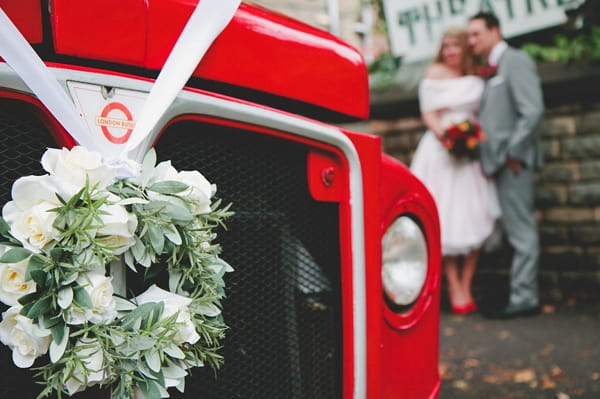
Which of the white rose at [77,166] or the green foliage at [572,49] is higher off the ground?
the green foliage at [572,49]

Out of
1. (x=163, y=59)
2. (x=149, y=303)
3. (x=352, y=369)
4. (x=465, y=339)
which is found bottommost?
(x=465, y=339)

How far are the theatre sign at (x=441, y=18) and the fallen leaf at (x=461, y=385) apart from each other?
2995mm

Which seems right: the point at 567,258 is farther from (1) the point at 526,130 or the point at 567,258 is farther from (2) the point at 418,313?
(2) the point at 418,313

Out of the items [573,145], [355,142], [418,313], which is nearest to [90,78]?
[355,142]

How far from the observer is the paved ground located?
2.81 m

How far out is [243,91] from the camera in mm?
1341

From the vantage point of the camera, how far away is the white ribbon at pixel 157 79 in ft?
3.30

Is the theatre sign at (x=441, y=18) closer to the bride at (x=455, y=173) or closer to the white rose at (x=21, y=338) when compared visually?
the bride at (x=455, y=173)

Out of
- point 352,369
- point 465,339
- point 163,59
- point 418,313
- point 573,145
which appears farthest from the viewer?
point 573,145

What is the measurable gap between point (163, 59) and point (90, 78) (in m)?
0.16

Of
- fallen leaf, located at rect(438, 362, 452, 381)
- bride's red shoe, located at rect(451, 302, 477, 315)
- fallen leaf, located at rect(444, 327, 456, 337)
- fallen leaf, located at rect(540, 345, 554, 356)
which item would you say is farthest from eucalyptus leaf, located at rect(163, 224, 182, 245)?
bride's red shoe, located at rect(451, 302, 477, 315)

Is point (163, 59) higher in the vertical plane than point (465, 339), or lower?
higher

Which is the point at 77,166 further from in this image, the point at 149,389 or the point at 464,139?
the point at 464,139

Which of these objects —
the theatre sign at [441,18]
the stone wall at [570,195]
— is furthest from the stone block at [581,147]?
the theatre sign at [441,18]
